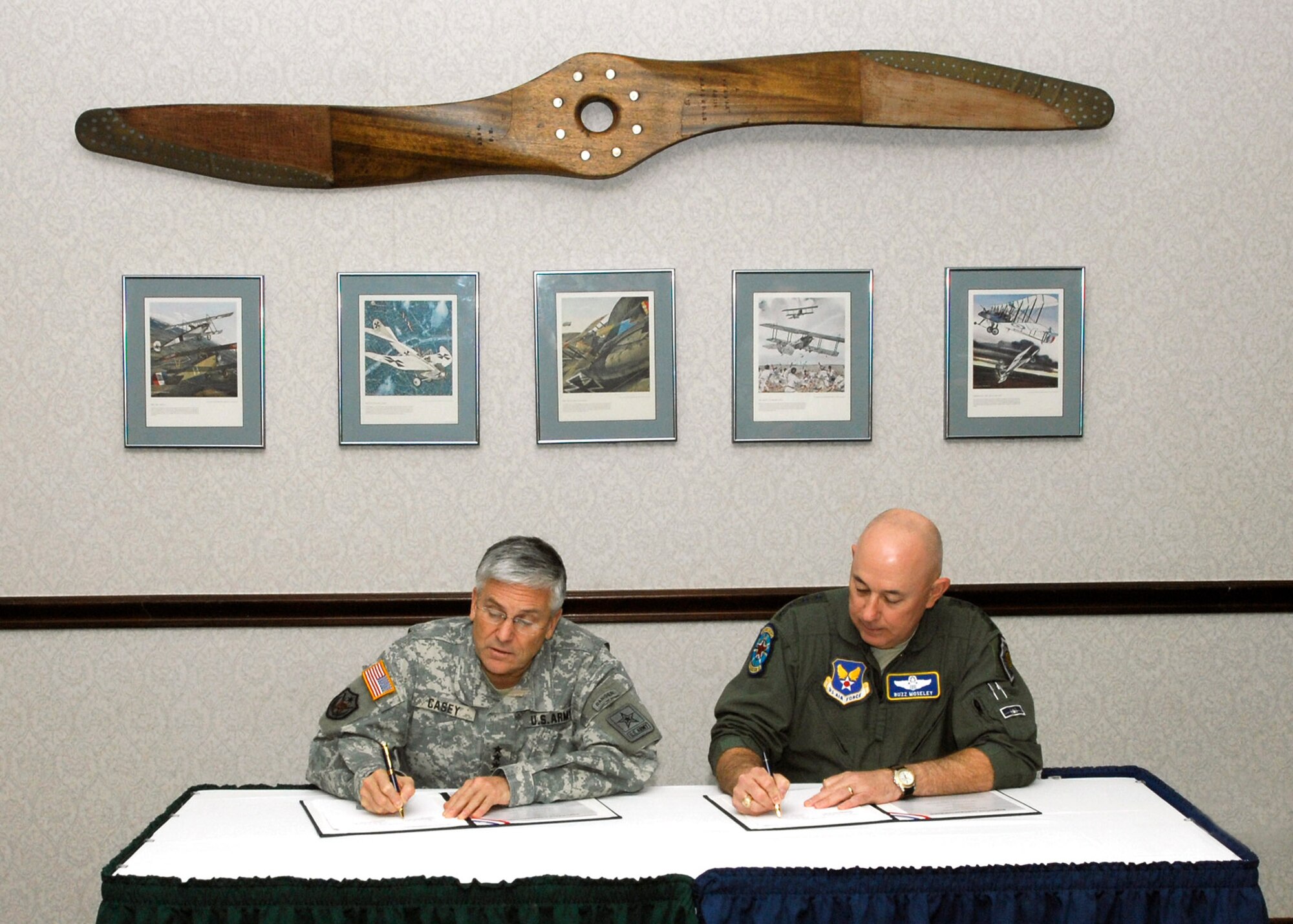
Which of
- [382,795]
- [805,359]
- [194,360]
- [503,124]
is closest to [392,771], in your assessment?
[382,795]

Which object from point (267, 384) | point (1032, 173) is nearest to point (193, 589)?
point (267, 384)

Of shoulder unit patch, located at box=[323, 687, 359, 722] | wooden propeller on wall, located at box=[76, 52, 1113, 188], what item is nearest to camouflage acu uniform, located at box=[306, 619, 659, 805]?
shoulder unit patch, located at box=[323, 687, 359, 722]

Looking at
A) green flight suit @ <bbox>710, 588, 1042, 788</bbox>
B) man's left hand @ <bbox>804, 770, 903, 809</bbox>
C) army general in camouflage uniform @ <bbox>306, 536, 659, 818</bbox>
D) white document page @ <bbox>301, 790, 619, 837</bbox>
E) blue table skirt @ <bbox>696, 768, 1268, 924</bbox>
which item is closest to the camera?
blue table skirt @ <bbox>696, 768, 1268, 924</bbox>

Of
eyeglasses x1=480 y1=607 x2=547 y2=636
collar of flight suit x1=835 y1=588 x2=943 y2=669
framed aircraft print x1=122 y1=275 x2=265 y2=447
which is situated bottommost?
collar of flight suit x1=835 y1=588 x2=943 y2=669

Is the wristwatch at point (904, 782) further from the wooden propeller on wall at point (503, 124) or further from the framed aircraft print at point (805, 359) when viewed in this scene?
the wooden propeller on wall at point (503, 124)

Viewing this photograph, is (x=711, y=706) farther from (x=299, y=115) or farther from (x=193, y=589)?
(x=299, y=115)

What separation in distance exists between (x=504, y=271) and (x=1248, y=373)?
2326 mm

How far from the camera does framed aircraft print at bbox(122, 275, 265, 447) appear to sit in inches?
139

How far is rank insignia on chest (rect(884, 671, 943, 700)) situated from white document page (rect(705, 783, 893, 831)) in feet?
1.41

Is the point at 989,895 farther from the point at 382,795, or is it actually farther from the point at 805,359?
the point at 805,359

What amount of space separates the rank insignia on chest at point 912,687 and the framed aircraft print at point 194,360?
1.99 metres

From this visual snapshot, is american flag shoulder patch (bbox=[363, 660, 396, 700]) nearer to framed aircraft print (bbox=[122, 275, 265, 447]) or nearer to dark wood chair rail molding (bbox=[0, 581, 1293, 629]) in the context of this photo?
dark wood chair rail molding (bbox=[0, 581, 1293, 629])

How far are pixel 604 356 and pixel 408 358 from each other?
0.59m

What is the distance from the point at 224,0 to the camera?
11.6ft
